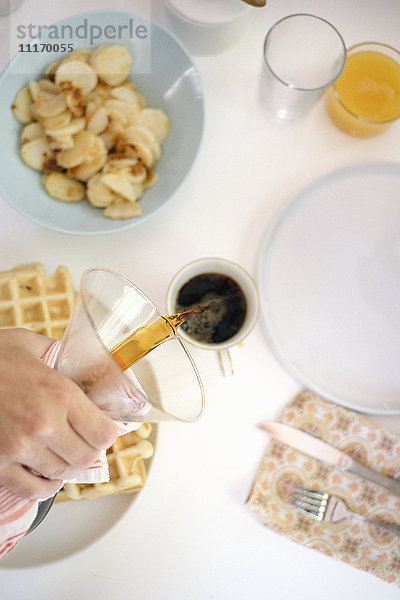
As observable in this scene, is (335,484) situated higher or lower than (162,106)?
lower

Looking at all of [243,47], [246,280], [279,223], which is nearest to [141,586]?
[246,280]

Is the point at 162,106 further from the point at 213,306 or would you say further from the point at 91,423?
the point at 91,423

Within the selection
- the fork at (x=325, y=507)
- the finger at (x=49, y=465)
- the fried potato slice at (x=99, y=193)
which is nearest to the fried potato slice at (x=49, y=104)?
the fried potato slice at (x=99, y=193)

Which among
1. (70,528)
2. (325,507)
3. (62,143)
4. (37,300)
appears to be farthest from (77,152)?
(325,507)

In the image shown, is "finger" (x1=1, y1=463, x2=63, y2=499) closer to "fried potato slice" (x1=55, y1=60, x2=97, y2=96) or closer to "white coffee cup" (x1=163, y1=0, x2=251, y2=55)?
"fried potato slice" (x1=55, y1=60, x2=97, y2=96)

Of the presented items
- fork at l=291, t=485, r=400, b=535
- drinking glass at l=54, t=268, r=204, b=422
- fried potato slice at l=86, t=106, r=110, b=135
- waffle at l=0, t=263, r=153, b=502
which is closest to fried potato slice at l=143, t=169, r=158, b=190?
fried potato slice at l=86, t=106, r=110, b=135

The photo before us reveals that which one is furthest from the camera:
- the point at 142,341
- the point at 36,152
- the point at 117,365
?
the point at 36,152
